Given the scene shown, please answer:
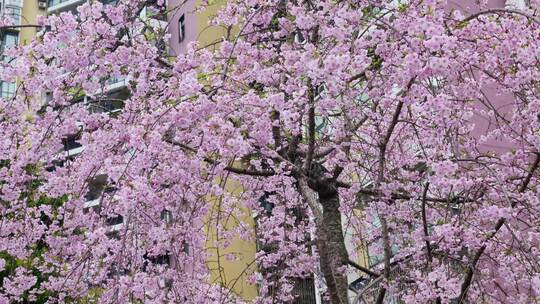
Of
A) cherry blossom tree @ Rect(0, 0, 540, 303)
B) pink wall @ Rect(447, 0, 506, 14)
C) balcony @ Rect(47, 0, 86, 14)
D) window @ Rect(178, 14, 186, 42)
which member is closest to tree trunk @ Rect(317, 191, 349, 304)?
cherry blossom tree @ Rect(0, 0, 540, 303)

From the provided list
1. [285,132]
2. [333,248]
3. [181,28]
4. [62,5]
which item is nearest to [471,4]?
[285,132]

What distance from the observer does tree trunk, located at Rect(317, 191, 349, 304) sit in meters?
4.74

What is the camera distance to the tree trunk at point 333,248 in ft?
15.5

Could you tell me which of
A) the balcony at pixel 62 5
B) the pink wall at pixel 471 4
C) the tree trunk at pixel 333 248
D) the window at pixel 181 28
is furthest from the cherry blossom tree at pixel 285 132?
the balcony at pixel 62 5

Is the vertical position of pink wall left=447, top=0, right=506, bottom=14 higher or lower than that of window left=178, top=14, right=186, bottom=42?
lower

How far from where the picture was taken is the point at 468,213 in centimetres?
570

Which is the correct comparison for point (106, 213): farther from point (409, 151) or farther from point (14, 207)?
point (409, 151)

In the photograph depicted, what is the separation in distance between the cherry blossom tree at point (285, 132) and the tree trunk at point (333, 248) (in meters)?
0.02

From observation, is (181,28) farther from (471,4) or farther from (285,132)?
(285,132)

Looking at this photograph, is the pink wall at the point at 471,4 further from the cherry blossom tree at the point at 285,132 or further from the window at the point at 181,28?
the window at the point at 181,28

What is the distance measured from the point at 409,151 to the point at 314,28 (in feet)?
8.92

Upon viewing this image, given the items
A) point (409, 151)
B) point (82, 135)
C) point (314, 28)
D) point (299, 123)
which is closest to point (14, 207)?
point (82, 135)

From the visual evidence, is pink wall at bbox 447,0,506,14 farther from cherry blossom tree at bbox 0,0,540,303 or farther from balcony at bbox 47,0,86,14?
balcony at bbox 47,0,86,14

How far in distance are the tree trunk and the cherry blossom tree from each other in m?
0.02
